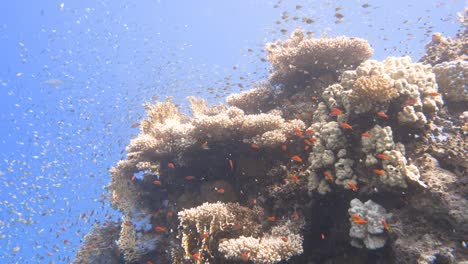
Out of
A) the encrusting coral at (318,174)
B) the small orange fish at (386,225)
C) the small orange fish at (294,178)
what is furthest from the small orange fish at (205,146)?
the small orange fish at (386,225)

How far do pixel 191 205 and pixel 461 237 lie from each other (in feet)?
14.9

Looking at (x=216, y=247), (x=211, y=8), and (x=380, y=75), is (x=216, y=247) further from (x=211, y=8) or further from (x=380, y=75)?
(x=211, y=8)

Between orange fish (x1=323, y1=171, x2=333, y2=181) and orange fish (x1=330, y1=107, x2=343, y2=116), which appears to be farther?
orange fish (x1=330, y1=107, x2=343, y2=116)

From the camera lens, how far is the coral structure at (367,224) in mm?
4484

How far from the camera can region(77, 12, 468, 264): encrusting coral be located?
4496mm

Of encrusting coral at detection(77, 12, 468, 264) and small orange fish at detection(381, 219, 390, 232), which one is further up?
encrusting coral at detection(77, 12, 468, 264)

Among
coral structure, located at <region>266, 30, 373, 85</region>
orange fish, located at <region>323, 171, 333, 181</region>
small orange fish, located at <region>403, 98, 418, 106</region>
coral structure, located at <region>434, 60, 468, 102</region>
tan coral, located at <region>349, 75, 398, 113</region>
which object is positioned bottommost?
orange fish, located at <region>323, 171, 333, 181</region>

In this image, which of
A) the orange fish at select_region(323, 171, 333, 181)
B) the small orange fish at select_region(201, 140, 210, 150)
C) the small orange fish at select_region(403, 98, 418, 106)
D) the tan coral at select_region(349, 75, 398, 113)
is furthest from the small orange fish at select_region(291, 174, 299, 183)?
the small orange fish at select_region(403, 98, 418, 106)

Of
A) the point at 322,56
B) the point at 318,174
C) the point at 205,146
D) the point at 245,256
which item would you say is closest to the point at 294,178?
the point at 318,174

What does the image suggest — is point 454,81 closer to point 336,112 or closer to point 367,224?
point 336,112

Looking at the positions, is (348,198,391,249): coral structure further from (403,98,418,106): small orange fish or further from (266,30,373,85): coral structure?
Result: (266,30,373,85): coral structure

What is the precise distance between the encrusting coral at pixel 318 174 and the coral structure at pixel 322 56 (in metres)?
0.02

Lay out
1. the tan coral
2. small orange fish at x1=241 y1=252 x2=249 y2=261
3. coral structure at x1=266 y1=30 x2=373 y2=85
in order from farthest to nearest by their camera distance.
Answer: coral structure at x1=266 y1=30 x2=373 y2=85, the tan coral, small orange fish at x1=241 y1=252 x2=249 y2=261

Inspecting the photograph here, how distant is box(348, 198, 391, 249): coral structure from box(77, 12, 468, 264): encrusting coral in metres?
0.01
